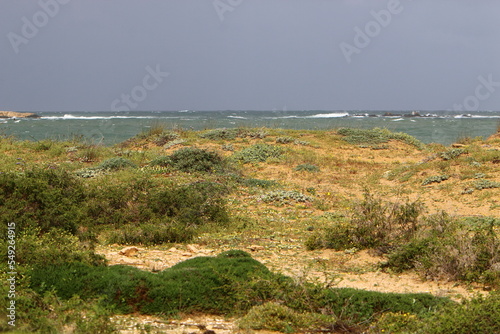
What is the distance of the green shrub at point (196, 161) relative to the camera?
52.3 feet

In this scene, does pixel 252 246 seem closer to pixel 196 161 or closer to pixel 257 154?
pixel 196 161

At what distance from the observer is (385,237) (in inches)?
360

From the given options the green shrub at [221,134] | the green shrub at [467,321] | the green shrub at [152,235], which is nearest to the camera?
the green shrub at [467,321]

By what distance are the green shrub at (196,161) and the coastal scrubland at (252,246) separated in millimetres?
57

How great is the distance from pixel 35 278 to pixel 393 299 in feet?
13.7

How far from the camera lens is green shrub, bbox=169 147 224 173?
52.3ft

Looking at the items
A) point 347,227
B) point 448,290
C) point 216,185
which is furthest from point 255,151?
point 448,290

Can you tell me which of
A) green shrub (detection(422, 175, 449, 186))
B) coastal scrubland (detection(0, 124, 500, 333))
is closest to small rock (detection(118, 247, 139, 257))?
coastal scrubland (detection(0, 124, 500, 333))

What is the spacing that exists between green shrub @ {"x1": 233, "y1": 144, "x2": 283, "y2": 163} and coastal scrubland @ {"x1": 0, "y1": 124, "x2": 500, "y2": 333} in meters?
1.71

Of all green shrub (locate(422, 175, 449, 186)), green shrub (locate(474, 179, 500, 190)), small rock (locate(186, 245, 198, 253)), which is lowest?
small rock (locate(186, 245, 198, 253))

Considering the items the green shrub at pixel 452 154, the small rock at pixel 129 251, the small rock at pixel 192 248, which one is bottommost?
the small rock at pixel 192 248
